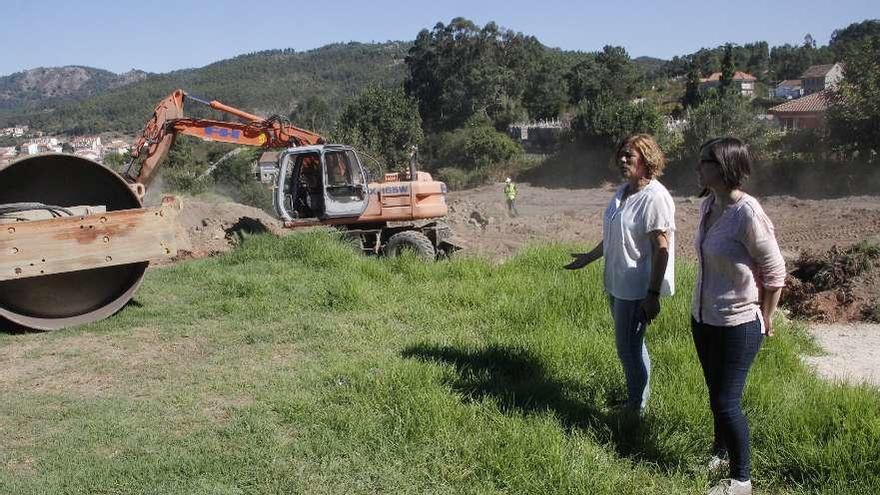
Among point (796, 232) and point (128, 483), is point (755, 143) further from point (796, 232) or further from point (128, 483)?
point (128, 483)

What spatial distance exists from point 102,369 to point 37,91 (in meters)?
223

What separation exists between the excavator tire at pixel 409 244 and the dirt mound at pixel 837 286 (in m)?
5.11

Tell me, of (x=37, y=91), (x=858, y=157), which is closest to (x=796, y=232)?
(x=858, y=157)

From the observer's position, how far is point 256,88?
118m

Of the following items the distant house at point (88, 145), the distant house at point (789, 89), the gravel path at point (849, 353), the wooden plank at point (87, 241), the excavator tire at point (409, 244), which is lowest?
the gravel path at point (849, 353)

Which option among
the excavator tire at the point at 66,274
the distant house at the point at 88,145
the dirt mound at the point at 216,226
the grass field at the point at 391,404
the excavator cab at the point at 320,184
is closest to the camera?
the grass field at the point at 391,404

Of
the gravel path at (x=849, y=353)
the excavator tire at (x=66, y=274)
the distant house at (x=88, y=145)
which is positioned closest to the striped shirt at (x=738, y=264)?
the gravel path at (x=849, y=353)

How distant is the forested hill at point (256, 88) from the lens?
9850 cm

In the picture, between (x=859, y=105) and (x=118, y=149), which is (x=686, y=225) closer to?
(x=859, y=105)

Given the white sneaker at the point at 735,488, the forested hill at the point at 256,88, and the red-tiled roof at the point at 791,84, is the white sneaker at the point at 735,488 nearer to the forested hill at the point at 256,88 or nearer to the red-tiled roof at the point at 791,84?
the forested hill at the point at 256,88

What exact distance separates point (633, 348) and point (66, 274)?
553 centimetres

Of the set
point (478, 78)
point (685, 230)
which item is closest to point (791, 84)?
point (478, 78)

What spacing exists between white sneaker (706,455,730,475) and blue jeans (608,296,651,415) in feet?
1.80

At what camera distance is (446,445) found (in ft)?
13.5
